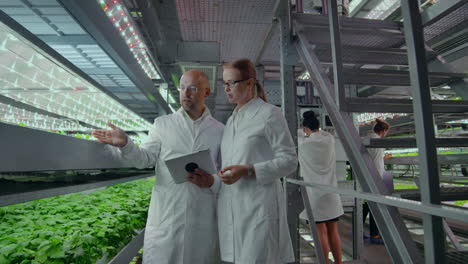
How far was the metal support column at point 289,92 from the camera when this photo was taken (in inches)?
99.4

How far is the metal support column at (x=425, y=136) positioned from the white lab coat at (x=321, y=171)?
231cm

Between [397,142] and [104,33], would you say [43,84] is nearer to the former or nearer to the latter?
[104,33]

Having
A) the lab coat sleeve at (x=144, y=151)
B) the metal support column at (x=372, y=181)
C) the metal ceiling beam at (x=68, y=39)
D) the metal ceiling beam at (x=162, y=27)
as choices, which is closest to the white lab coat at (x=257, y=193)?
the metal support column at (x=372, y=181)

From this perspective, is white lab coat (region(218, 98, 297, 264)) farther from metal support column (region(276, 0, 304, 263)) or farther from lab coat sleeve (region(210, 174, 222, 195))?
metal support column (region(276, 0, 304, 263))

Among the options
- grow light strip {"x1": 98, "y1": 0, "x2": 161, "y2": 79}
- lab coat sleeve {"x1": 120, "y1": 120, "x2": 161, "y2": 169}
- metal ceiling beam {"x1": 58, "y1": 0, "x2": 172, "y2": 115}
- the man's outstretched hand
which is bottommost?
lab coat sleeve {"x1": 120, "y1": 120, "x2": 161, "y2": 169}

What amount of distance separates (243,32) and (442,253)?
4347 mm

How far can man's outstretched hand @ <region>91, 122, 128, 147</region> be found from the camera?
152 cm

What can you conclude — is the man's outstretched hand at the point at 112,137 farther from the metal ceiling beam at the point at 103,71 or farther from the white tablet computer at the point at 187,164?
the metal ceiling beam at the point at 103,71

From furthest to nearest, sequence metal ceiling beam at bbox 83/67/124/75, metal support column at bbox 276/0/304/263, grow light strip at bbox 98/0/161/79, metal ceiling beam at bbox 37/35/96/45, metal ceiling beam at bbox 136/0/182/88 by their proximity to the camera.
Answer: metal ceiling beam at bbox 136/0/182/88
metal support column at bbox 276/0/304/263
metal ceiling beam at bbox 83/67/124/75
grow light strip at bbox 98/0/161/79
metal ceiling beam at bbox 37/35/96/45

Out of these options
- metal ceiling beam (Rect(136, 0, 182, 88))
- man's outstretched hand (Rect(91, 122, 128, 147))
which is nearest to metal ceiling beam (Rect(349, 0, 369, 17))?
metal ceiling beam (Rect(136, 0, 182, 88))

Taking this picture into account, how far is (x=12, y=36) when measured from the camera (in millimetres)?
1411

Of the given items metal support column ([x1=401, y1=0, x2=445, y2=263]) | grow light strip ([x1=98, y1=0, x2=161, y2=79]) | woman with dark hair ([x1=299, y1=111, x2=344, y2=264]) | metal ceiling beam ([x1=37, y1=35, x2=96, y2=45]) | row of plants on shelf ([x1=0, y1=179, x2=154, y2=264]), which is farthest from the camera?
woman with dark hair ([x1=299, y1=111, x2=344, y2=264])

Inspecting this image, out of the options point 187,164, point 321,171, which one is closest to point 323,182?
point 321,171

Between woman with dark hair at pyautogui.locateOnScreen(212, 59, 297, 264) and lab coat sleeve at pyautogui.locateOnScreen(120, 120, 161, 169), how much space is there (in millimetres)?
440
